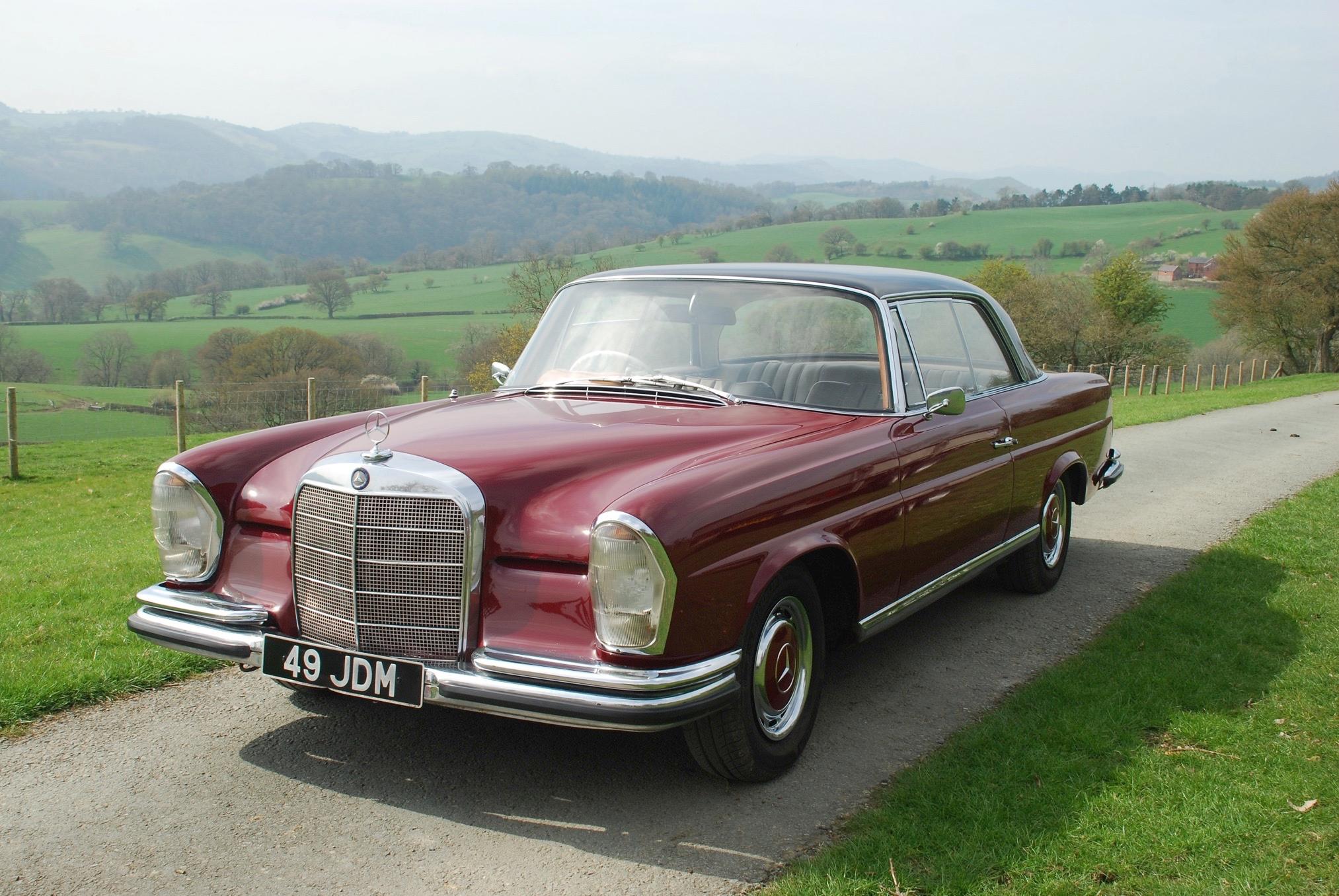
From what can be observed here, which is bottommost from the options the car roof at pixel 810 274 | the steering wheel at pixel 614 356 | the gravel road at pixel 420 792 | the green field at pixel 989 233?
the gravel road at pixel 420 792

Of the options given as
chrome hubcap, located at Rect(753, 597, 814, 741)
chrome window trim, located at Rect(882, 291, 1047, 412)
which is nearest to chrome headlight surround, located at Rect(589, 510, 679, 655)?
chrome hubcap, located at Rect(753, 597, 814, 741)

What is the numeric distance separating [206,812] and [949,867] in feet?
7.57

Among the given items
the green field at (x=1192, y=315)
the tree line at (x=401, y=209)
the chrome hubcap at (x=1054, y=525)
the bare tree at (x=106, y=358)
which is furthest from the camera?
the tree line at (x=401, y=209)

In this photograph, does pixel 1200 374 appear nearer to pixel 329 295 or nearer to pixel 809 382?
pixel 809 382

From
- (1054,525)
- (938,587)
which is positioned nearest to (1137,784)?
(938,587)

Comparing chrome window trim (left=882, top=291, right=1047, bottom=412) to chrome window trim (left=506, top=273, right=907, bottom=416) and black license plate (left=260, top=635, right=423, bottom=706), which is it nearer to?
→ chrome window trim (left=506, top=273, right=907, bottom=416)

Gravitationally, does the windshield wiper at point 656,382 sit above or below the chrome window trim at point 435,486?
above

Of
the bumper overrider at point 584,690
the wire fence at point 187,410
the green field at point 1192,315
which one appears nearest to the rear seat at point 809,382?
the bumper overrider at point 584,690

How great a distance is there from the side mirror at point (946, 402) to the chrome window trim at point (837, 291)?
15 cm

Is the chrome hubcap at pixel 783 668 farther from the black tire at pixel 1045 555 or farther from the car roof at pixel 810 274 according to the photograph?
the black tire at pixel 1045 555

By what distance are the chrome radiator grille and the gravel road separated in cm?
56

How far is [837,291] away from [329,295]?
82980 mm

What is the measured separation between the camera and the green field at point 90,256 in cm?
10831

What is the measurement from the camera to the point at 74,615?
556 cm
